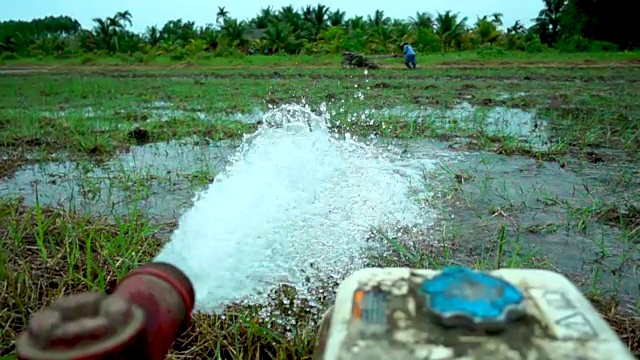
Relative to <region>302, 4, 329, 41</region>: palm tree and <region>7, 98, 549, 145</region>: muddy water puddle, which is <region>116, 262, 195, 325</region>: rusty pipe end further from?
<region>302, 4, 329, 41</region>: palm tree

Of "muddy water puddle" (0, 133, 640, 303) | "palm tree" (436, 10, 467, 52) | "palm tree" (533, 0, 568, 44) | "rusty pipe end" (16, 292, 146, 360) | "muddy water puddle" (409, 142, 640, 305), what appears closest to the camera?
"rusty pipe end" (16, 292, 146, 360)

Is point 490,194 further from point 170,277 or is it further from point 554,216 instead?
point 170,277

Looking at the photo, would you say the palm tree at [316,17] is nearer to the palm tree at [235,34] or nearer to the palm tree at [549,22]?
the palm tree at [235,34]

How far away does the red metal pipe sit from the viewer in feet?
2.43

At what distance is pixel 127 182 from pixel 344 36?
2656 cm

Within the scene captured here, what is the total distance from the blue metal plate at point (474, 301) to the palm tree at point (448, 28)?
28285mm

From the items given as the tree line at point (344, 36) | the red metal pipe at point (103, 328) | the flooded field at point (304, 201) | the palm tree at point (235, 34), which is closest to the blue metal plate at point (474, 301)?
the red metal pipe at point (103, 328)

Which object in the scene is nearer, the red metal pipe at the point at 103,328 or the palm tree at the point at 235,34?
the red metal pipe at the point at 103,328

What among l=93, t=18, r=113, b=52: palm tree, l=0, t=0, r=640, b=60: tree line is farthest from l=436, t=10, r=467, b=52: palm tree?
l=93, t=18, r=113, b=52: palm tree

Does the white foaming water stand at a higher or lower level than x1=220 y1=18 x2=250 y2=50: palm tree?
lower

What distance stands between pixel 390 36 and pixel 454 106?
21474 mm

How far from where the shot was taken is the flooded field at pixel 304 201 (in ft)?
7.05

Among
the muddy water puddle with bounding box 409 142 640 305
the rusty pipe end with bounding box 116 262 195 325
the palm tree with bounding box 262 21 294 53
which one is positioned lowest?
the muddy water puddle with bounding box 409 142 640 305

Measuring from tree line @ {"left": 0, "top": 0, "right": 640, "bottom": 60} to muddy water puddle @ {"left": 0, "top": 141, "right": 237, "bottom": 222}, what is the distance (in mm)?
20653
